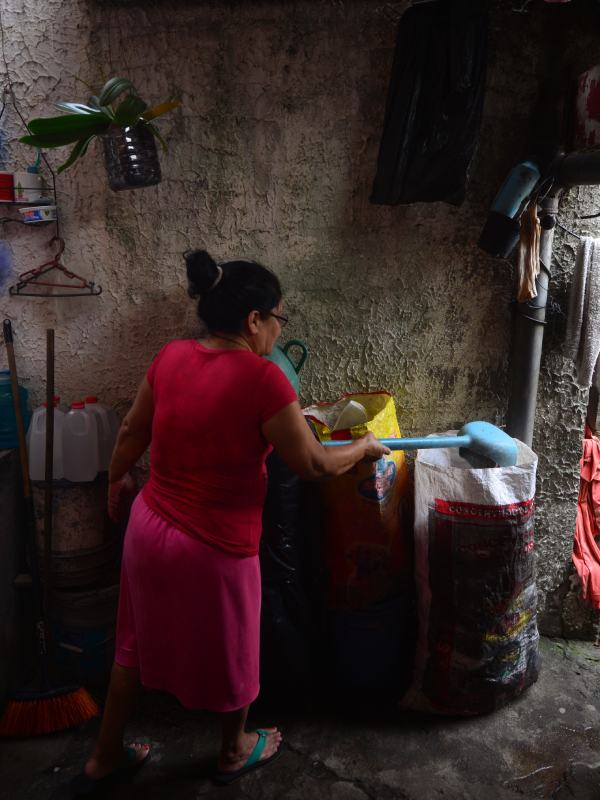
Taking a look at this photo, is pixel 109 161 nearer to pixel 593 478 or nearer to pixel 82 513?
pixel 82 513

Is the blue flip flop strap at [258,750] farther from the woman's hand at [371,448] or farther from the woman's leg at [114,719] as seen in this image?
the woman's hand at [371,448]

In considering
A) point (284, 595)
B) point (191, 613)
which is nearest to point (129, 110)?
point (191, 613)

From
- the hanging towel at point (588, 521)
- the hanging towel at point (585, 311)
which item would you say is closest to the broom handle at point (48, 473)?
the hanging towel at point (585, 311)

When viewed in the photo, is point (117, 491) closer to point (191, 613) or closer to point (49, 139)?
point (191, 613)

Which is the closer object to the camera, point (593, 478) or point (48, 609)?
point (48, 609)

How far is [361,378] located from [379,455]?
74cm

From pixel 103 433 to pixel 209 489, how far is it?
1.01 metres

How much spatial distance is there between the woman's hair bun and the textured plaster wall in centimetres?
92

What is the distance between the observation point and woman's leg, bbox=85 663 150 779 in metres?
1.98

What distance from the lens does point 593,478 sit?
2859mm

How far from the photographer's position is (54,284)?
8.67ft

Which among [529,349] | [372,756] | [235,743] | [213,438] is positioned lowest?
[372,756]

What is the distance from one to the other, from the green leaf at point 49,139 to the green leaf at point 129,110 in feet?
0.45

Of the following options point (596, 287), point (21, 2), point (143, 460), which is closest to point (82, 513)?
point (143, 460)
